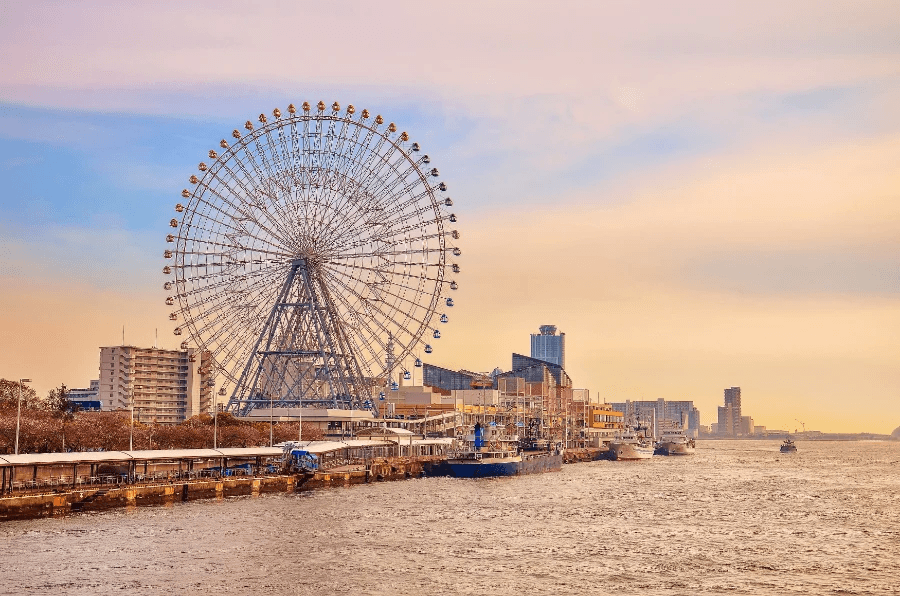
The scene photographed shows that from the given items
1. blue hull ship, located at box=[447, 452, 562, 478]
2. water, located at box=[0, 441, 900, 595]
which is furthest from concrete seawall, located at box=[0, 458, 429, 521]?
blue hull ship, located at box=[447, 452, 562, 478]

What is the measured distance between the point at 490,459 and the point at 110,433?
50.2m

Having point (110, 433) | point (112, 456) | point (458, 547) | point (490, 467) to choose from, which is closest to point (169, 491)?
point (112, 456)

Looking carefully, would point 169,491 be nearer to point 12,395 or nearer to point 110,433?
point 110,433

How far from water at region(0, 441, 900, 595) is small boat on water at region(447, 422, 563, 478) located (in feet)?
103

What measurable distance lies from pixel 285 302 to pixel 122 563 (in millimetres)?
77623

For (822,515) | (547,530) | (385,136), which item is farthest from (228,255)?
(822,515)

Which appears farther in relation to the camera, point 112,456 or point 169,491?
point 169,491

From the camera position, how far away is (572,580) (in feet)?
203

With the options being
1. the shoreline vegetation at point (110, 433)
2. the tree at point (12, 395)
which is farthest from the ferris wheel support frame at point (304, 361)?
the tree at point (12, 395)

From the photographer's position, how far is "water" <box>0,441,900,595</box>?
5975 centimetres

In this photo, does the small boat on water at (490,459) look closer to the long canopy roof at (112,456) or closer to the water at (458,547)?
the water at (458,547)

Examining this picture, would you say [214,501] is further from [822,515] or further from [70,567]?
[822,515]

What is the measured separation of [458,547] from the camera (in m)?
74.1

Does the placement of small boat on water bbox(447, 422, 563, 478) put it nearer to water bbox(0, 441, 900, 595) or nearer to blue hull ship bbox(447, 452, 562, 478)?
blue hull ship bbox(447, 452, 562, 478)
